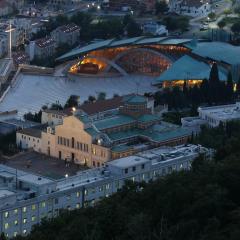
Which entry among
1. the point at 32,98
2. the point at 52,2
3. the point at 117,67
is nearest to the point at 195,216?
the point at 32,98

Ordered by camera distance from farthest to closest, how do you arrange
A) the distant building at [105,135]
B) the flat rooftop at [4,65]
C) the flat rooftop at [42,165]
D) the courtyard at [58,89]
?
the flat rooftop at [4,65] < the courtyard at [58,89] < the distant building at [105,135] < the flat rooftop at [42,165]

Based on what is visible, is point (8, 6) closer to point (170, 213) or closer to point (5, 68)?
point (5, 68)

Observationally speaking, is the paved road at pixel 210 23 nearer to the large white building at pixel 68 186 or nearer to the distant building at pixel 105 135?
the distant building at pixel 105 135

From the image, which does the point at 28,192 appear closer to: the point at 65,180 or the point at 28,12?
the point at 65,180

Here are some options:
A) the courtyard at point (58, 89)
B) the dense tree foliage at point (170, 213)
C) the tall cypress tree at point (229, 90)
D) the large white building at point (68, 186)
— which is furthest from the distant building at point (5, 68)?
the dense tree foliage at point (170, 213)

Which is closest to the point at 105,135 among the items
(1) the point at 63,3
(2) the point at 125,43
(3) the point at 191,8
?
(2) the point at 125,43

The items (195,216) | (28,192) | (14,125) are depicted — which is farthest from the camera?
(14,125)

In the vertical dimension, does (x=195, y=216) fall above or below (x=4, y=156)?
above

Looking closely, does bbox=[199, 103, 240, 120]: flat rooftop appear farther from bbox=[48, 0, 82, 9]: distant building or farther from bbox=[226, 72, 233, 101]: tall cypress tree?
bbox=[48, 0, 82, 9]: distant building
